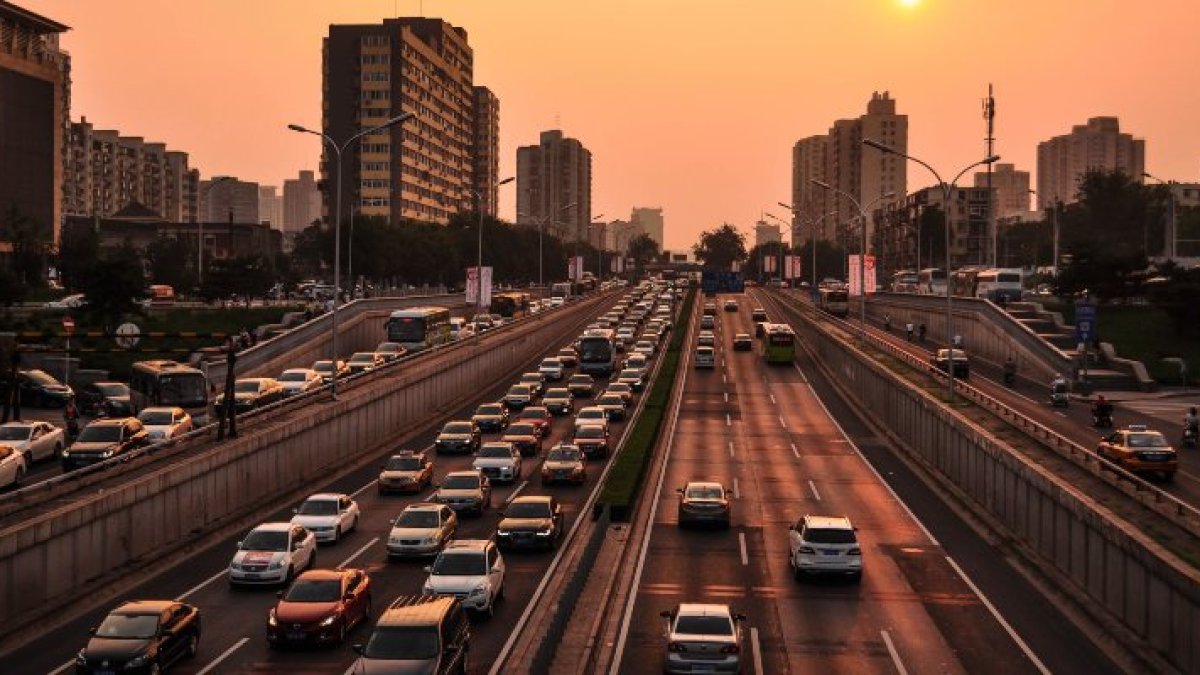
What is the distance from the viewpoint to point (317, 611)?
26.2m

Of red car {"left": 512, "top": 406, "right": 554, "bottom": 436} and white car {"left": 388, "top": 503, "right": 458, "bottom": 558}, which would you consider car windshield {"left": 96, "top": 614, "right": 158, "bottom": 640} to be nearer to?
white car {"left": 388, "top": 503, "right": 458, "bottom": 558}

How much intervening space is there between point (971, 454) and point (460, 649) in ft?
87.9

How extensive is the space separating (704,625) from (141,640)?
10.6 m

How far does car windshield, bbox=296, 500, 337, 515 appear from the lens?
37.8 meters

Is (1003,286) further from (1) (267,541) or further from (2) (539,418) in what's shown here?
(1) (267,541)

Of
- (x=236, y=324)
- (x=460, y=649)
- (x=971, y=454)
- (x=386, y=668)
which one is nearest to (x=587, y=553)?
(x=460, y=649)

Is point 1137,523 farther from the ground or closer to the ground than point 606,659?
farther from the ground

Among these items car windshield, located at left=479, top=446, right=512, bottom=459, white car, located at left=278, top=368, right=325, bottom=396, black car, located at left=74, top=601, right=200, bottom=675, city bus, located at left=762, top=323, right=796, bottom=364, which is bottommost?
black car, located at left=74, top=601, right=200, bottom=675

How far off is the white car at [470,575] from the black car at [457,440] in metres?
25.5

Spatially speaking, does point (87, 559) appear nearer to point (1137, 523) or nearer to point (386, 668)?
point (386, 668)

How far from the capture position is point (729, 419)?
68.7 m

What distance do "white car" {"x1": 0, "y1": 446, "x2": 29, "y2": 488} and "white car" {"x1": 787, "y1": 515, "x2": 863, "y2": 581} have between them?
25678 mm

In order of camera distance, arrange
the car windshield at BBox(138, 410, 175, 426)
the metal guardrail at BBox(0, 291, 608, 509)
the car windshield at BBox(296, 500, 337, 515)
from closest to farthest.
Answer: the metal guardrail at BBox(0, 291, 608, 509), the car windshield at BBox(296, 500, 337, 515), the car windshield at BBox(138, 410, 175, 426)

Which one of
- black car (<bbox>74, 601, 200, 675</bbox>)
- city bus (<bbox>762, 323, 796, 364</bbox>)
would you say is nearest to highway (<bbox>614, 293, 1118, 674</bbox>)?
black car (<bbox>74, 601, 200, 675</bbox>)
